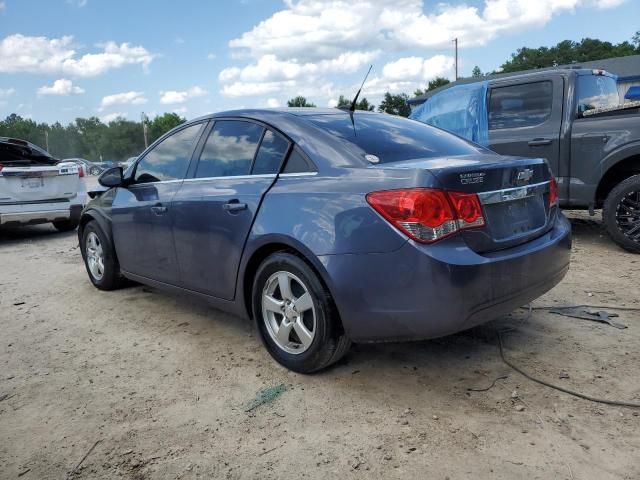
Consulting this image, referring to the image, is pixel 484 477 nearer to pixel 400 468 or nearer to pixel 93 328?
pixel 400 468

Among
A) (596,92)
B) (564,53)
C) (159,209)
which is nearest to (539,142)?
(596,92)

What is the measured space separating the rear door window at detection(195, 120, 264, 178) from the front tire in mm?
752

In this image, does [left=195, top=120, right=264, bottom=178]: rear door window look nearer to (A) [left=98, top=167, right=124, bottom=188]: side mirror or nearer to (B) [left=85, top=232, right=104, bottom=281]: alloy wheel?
(A) [left=98, top=167, right=124, bottom=188]: side mirror

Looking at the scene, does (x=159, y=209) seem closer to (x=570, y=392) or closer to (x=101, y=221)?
(x=101, y=221)

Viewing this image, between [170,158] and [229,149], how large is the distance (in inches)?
30.6

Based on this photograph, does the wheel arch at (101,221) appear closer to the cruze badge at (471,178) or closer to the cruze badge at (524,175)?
the cruze badge at (471,178)

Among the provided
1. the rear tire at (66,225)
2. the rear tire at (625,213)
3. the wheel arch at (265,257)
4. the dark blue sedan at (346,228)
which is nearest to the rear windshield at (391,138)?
the dark blue sedan at (346,228)

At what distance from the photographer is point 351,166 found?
2934mm

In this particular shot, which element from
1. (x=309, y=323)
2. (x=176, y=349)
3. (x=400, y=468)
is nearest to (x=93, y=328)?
Answer: (x=176, y=349)

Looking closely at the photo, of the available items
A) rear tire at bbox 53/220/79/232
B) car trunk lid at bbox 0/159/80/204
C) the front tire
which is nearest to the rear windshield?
the front tire

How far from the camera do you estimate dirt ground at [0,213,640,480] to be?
7.70 feet

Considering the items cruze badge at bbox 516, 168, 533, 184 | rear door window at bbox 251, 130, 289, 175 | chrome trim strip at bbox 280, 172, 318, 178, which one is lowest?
cruze badge at bbox 516, 168, 533, 184

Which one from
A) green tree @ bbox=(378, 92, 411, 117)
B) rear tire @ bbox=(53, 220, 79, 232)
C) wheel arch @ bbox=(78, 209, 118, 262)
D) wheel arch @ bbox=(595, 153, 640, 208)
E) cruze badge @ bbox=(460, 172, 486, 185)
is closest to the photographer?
cruze badge @ bbox=(460, 172, 486, 185)

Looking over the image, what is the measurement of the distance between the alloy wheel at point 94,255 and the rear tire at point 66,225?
4044 mm
